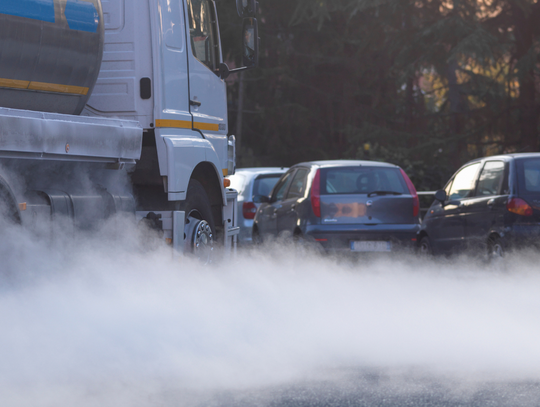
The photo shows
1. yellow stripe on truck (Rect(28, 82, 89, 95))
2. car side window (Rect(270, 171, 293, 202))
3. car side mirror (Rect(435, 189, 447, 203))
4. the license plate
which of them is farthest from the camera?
car side window (Rect(270, 171, 293, 202))

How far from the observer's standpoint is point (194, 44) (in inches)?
338

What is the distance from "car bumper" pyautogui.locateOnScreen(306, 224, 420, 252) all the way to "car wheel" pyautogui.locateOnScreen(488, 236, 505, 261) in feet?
4.97

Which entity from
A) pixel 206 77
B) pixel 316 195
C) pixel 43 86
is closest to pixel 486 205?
pixel 316 195

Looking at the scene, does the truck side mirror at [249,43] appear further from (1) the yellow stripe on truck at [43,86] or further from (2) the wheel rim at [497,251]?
(2) the wheel rim at [497,251]

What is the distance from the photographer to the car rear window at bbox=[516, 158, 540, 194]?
989 centimetres

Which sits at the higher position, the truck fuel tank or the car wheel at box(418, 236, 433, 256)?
the truck fuel tank

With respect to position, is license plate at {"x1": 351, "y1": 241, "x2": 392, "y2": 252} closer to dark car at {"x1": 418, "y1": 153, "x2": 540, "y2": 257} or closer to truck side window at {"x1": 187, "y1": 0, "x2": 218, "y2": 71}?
dark car at {"x1": 418, "y1": 153, "x2": 540, "y2": 257}

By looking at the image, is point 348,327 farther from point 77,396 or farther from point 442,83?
point 442,83

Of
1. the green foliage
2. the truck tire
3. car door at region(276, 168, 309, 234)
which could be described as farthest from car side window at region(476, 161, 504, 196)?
the green foliage

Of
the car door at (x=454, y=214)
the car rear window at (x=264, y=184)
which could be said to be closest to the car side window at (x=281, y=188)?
the car rear window at (x=264, y=184)

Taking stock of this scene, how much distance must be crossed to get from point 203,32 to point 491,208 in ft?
14.2

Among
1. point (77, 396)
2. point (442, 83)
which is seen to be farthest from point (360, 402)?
point (442, 83)

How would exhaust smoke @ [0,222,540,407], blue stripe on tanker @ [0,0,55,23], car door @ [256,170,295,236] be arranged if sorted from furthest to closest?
car door @ [256,170,295,236], blue stripe on tanker @ [0,0,55,23], exhaust smoke @ [0,222,540,407]

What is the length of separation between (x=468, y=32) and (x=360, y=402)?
686 inches
